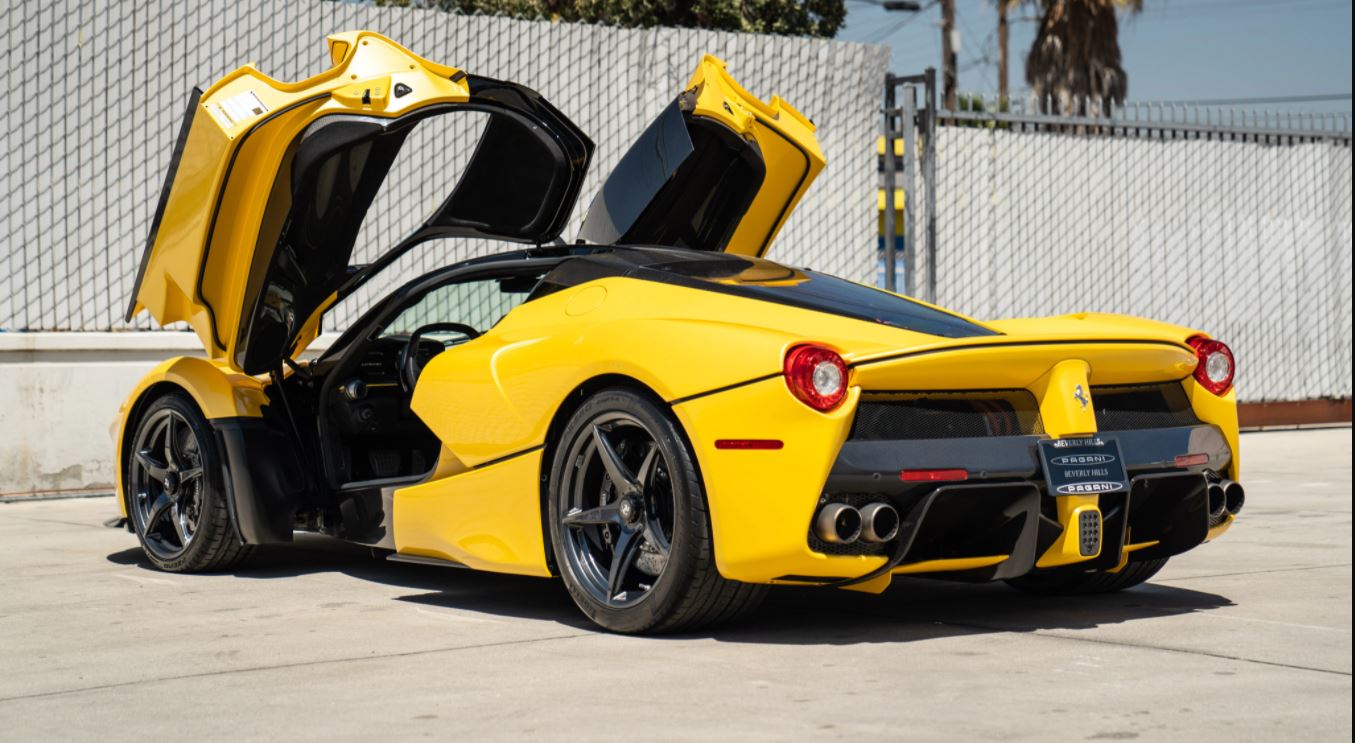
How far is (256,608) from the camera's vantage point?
5605 mm

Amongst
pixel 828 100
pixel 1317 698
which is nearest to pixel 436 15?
pixel 828 100

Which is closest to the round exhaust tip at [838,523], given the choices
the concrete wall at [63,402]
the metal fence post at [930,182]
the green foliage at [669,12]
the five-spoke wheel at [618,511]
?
the five-spoke wheel at [618,511]

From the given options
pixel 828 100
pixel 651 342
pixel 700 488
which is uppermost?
pixel 828 100

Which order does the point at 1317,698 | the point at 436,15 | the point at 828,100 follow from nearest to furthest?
the point at 1317,698 < the point at 436,15 < the point at 828,100

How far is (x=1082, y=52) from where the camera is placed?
3516 cm

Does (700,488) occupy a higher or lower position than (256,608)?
higher

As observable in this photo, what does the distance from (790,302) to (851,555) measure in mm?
864

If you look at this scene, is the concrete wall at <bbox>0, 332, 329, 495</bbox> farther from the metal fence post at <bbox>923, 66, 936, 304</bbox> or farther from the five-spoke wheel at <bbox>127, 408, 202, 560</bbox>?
the metal fence post at <bbox>923, 66, 936, 304</bbox>

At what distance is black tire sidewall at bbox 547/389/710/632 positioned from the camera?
15.0 ft

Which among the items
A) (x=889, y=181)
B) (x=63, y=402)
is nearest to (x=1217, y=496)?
(x=63, y=402)

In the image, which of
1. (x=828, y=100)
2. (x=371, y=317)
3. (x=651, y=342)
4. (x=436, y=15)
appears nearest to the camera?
(x=651, y=342)

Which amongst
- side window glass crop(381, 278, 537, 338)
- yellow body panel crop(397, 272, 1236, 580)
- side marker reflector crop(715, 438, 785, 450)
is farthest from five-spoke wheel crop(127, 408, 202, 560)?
side window glass crop(381, 278, 537, 338)

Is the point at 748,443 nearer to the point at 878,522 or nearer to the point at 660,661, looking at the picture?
the point at 878,522

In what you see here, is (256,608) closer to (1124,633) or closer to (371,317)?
(371,317)
